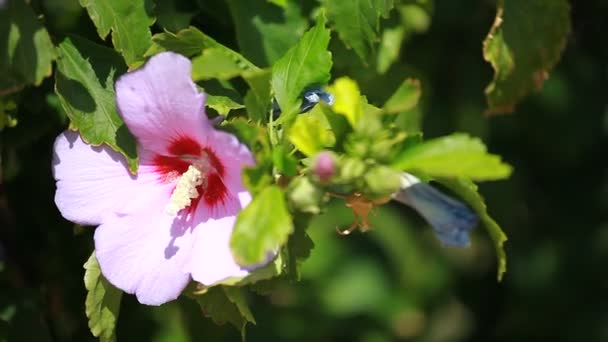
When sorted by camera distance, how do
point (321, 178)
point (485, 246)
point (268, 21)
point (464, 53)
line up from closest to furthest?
point (321, 178) < point (268, 21) < point (464, 53) < point (485, 246)

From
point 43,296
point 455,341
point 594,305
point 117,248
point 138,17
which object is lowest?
point 455,341

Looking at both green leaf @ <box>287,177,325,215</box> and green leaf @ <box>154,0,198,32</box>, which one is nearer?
green leaf @ <box>287,177,325,215</box>

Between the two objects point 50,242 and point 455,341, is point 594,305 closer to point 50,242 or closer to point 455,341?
point 455,341

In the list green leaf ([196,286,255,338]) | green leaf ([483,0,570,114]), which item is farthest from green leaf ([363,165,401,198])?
green leaf ([483,0,570,114])

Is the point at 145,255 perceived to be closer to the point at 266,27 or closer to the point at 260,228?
the point at 260,228

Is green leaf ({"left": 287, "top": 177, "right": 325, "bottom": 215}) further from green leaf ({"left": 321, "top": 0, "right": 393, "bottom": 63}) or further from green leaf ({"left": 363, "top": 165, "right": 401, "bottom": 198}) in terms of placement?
green leaf ({"left": 321, "top": 0, "right": 393, "bottom": 63})

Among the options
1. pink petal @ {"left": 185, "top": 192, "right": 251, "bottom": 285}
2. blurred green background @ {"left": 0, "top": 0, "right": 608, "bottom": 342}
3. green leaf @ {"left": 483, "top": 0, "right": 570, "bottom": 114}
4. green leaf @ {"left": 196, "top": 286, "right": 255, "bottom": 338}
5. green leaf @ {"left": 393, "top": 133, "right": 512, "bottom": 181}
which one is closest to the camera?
green leaf @ {"left": 393, "top": 133, "right": 512, "bottom": 181}

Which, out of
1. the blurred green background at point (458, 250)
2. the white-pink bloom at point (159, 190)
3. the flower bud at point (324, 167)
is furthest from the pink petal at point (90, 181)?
the blurred green background at point (458, 250)

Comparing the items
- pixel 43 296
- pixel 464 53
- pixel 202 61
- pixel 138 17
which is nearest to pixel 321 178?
pixel 202 61
